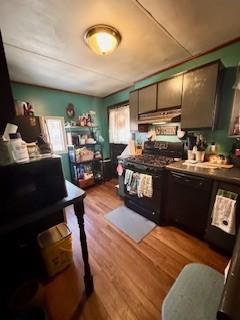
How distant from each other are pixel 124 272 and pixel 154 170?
1297 millimetres

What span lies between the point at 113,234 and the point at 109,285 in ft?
2.26

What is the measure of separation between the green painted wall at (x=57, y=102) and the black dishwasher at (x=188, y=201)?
271 centimetres

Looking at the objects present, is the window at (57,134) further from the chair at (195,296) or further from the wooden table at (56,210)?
the chair at (195,296)

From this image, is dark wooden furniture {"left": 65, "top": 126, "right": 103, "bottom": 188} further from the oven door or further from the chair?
the chair

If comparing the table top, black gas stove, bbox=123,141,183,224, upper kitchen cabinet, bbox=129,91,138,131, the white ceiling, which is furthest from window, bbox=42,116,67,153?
the table top

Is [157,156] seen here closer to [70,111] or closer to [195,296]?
[195,296]

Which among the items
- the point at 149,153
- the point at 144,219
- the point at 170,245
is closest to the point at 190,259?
the point at 170,245

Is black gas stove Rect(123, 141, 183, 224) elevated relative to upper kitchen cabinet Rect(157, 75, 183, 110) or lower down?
lower down

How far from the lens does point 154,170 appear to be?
2143mm

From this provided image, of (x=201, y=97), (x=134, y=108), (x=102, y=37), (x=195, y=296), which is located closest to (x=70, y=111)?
(x=134, y=108)

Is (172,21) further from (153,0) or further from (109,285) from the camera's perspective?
(109,285)

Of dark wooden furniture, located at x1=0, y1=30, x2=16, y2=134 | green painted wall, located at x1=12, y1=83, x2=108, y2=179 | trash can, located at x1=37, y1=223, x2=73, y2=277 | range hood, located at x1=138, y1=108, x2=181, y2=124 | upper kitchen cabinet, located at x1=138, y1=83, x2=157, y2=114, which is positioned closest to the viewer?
dark wooden furniture, located at x1=0, y1=30, x2=16, y2=134

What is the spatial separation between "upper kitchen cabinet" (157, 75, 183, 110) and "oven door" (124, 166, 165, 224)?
Result: 42.4 inches

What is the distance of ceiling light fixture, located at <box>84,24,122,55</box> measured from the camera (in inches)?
58.7
